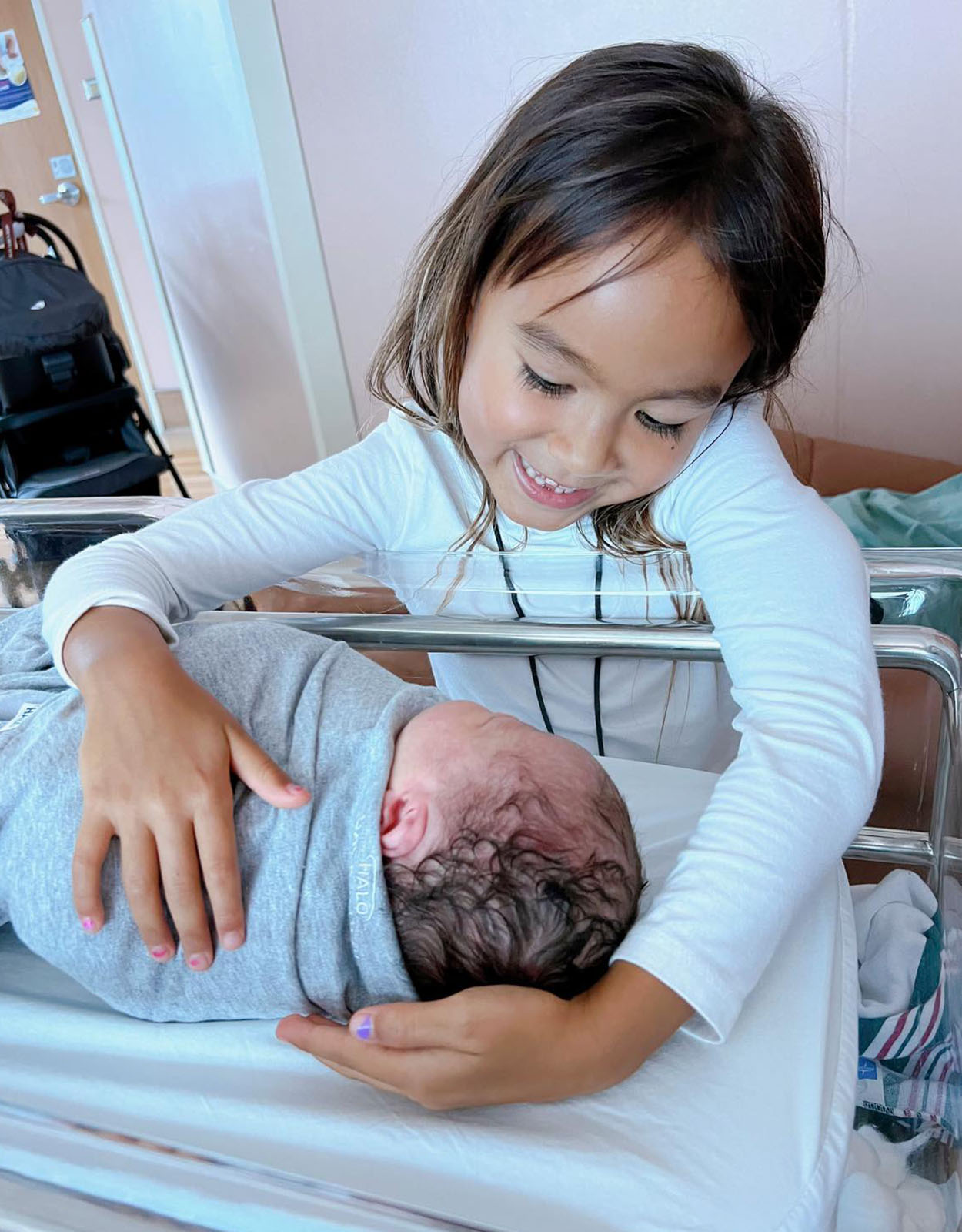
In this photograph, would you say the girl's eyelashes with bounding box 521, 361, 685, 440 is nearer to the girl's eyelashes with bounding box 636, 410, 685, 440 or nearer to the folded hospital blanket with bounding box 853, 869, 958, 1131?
the girl's eyelashes with bounding box 636, 410, 685, 440

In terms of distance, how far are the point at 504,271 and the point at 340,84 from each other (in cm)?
167

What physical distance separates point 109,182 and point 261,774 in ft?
12.5

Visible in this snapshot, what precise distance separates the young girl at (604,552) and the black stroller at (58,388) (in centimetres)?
170

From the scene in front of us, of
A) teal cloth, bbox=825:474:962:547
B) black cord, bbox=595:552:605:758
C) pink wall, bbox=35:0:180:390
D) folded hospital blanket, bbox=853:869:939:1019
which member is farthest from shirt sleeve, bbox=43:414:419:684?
pink wall, bbox=35:0:180:390

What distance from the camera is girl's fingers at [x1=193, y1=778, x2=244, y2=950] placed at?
58cm

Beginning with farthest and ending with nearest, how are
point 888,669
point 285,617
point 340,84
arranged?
point 340,84, point 285,617, point 888,669

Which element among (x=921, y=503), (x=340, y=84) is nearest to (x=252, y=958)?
(x=921, y=503)

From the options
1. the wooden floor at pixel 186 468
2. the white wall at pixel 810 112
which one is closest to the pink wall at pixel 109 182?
the wooden floor at pixel 186 468

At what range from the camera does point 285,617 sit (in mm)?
919

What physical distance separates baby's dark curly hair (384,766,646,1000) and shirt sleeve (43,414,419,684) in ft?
0.97

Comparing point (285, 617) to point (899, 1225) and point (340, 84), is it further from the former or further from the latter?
point (340, 84)

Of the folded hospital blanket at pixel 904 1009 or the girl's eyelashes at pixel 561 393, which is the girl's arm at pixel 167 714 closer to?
the girl's eyelashes at pixel 561 393

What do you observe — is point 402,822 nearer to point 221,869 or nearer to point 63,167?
point 221,869

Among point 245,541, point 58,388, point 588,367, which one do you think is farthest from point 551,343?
point 58,388
